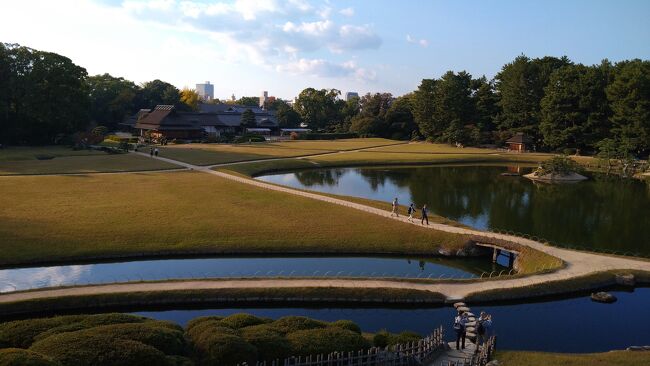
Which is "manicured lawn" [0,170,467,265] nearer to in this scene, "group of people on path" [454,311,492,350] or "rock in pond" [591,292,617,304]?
"rock in pond" [591,292,617,304]

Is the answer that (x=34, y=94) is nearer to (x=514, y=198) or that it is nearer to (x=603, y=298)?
(x=514, y=198)

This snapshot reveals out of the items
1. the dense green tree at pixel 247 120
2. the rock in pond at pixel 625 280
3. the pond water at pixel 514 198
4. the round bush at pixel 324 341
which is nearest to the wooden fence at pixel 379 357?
the round bush at pixel 324 341

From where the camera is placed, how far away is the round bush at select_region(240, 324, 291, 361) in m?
11.4

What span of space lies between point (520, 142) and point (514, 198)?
40.8 meters

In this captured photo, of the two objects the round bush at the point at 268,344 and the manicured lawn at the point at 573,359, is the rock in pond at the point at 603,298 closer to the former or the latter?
the manicured lawn at the point at 573,359

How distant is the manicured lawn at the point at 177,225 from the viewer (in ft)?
80.7

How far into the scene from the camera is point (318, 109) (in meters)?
121

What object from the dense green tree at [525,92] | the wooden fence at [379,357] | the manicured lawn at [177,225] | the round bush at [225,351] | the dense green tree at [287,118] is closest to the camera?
the round bush at [225,351]

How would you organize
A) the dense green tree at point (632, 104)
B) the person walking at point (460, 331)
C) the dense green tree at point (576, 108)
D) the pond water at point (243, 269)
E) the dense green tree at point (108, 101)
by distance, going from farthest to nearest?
1. the dense green tree at point (108, 101)
2. the dense green tree at point (576, 108)
3. the dense green tree at point (632, 104)
4. the pond water at point (243, 269)
5. the person walking at point (460, 331)

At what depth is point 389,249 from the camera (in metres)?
26.2

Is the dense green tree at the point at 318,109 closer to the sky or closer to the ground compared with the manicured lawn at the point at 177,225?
closer to the sky

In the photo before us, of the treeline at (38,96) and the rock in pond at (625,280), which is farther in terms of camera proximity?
the treeline at (38,96)

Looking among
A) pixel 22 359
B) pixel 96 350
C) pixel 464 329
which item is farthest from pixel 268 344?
pixel 464 329

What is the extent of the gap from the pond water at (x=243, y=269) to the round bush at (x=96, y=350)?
473 inches
